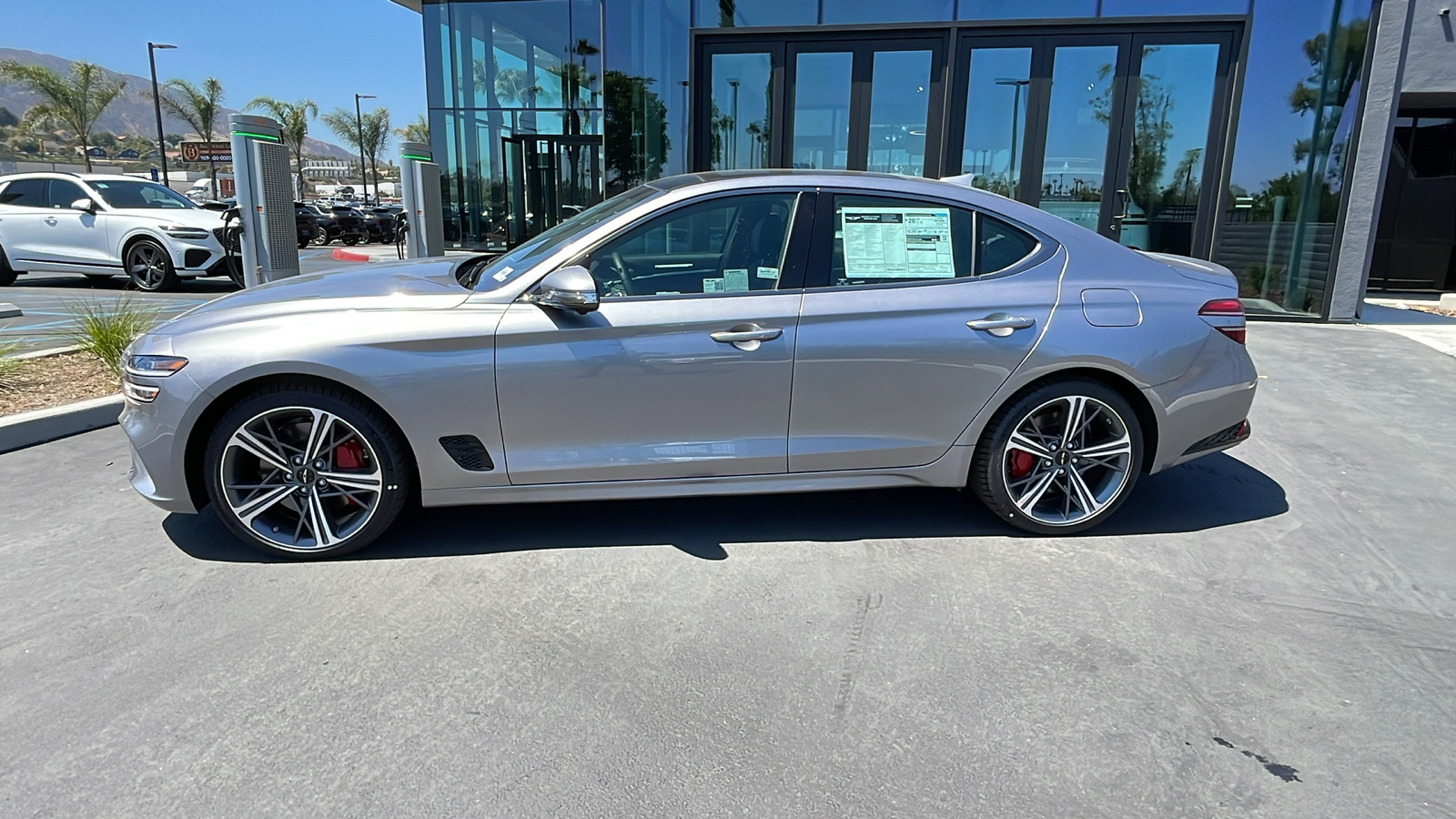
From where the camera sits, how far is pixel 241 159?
24.5 feet

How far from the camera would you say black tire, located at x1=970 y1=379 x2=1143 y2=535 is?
12.7 feet

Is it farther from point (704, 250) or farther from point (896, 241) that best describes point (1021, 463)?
point (704, 250)

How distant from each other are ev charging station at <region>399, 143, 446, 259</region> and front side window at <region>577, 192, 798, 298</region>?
26.2ft

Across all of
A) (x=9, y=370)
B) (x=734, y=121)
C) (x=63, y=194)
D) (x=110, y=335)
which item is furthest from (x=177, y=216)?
(x=734, y=121)

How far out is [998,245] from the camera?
390 centimetres

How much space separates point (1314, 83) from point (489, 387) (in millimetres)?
10797

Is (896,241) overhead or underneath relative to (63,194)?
underneath

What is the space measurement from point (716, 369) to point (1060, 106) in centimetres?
917

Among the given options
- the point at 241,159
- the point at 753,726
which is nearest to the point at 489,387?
the point at 753,726

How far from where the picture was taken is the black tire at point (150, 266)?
1155 centimetres

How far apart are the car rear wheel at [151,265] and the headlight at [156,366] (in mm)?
9647

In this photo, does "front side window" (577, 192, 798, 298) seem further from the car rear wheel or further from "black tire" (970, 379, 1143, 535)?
the car rear wheel

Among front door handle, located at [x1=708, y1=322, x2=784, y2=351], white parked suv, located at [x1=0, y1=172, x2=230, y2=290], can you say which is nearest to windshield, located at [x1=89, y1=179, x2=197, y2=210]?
white parked suv, located at [x1=0, y1=172, x2=230, y2=290]

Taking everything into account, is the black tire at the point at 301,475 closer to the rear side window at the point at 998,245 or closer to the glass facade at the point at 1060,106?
the rear side window at the point at 998,245
